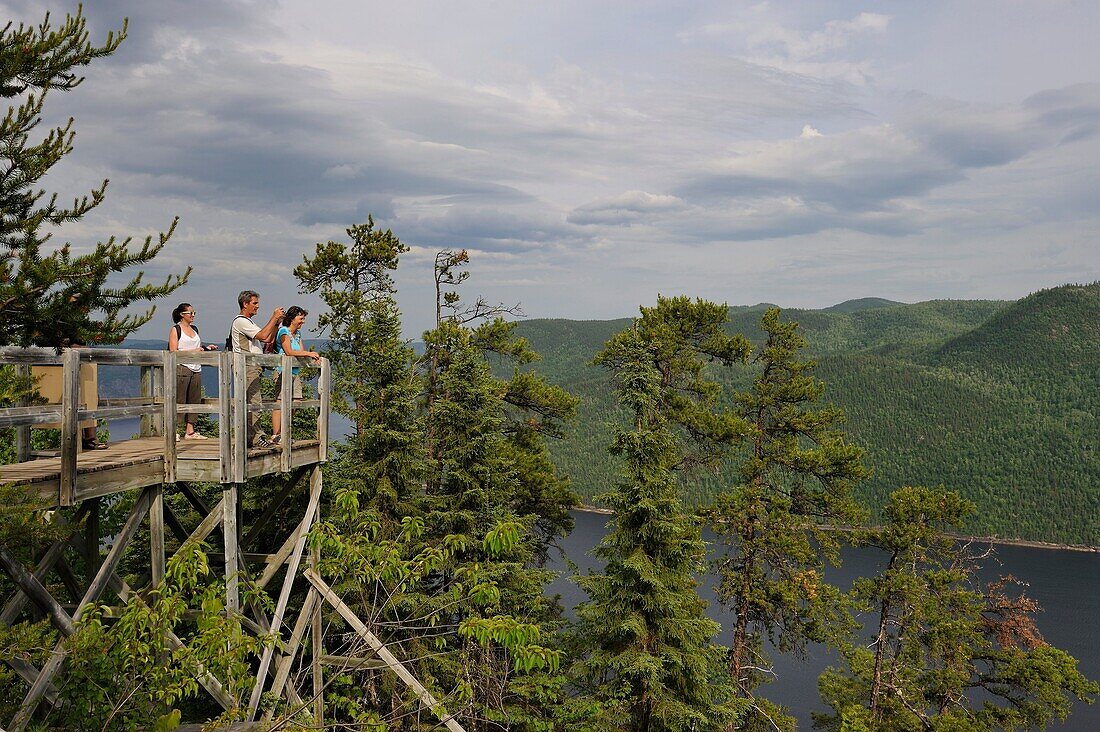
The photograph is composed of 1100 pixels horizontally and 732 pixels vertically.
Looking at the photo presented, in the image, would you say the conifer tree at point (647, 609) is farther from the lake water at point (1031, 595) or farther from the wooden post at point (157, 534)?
the wooden post at point (157, 534)

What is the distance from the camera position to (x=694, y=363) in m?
20.3

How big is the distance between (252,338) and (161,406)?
2.21m

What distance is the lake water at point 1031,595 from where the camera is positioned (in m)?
40.2

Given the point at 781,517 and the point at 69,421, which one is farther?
the point at 781,517

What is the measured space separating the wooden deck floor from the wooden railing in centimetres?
11

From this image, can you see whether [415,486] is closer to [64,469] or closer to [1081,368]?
[64,469]

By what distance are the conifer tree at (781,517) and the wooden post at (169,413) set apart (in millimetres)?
15996

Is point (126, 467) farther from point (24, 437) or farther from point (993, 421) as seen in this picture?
point (993, 421)

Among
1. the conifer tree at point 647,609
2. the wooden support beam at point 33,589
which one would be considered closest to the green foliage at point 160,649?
the wooden support beam at point 33,589

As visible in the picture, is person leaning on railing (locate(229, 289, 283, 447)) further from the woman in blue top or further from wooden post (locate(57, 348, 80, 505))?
wooden post (locate(57, 348, 80, 505))

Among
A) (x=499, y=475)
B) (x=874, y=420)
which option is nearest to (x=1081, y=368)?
(x=874, y=420)

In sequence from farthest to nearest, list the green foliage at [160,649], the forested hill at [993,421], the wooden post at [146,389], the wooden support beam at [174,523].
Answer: the forested hill at [993,421] < the wooden support beam at [174,523] < the wooden post at [146,389] < the green foliage at [160,649]

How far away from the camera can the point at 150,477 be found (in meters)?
6.36

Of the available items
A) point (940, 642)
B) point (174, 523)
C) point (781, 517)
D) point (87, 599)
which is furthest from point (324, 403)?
point (940, 642)
